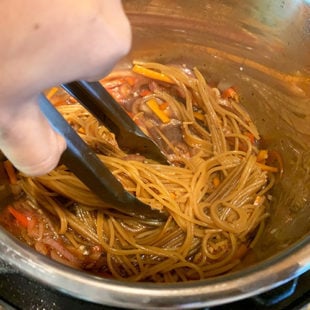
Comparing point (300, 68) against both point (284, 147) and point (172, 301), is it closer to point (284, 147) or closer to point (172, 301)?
point (284, 147)

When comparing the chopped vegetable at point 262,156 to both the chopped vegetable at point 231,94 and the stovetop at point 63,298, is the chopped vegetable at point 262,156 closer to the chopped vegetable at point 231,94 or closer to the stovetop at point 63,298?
the chopped vegetable at point 231,94

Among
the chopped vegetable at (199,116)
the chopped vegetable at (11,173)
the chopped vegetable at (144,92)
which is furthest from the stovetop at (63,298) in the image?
the chopped vegetable at (144,92)

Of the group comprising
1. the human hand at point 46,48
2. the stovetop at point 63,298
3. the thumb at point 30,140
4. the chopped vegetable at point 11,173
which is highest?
the human hand at point 46,48

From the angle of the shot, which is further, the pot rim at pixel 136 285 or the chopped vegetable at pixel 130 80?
the chopped vegetable at pixel 130 80

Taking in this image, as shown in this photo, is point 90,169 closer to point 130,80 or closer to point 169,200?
point 169,200

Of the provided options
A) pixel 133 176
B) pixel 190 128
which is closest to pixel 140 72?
pixel 190 128

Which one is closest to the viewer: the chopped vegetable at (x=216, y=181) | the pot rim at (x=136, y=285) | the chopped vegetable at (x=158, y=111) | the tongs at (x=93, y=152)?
the pot rim at (x=136, y=285)

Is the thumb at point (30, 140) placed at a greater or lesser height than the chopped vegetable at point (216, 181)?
greater
